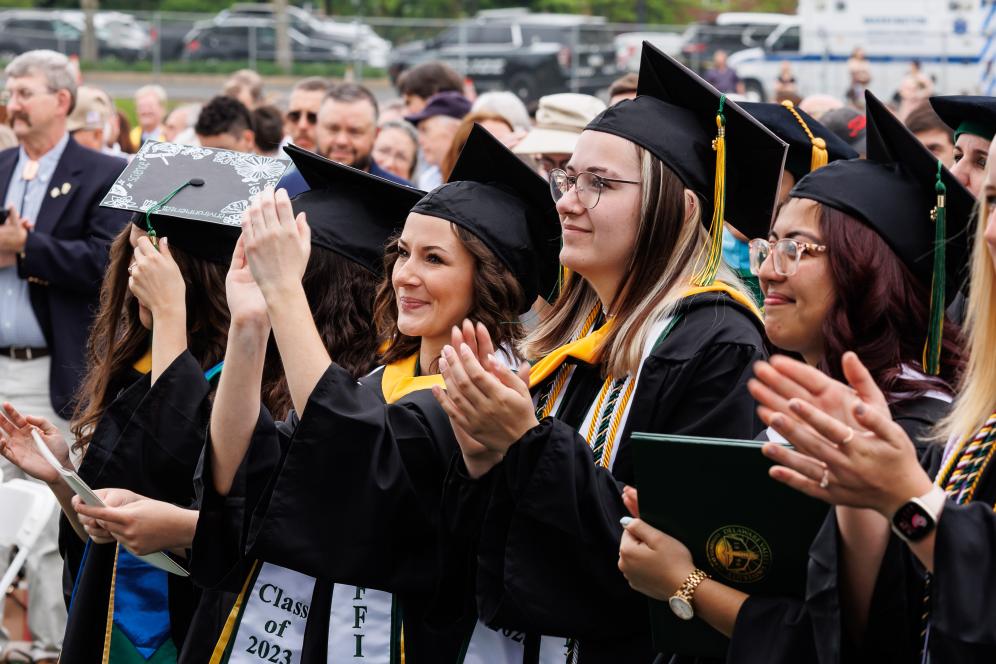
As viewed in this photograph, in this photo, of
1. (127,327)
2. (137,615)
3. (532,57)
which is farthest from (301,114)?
(532,57)

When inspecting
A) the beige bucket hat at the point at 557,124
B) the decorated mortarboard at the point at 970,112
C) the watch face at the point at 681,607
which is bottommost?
the beige bucket hat at the point at 557,124

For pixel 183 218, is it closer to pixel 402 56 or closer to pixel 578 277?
pixel 578 277

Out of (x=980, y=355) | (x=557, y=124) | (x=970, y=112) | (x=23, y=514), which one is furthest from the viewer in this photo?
(x=557, y=124)

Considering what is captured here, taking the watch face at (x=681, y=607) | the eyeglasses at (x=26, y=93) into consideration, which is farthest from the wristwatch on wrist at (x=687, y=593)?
the eyeglasses at (x=26, y=93)

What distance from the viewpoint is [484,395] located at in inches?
115

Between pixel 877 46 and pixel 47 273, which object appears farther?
pixel 877 46

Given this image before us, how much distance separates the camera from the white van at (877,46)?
80.7ft

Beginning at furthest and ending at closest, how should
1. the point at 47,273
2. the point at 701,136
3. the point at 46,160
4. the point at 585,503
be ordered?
the point at 46,160 → the point at 47,273 → the point at 701,136 → the point at 585,503

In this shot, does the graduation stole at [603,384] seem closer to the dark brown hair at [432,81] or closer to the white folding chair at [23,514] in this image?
the white folding chair at [23,514]

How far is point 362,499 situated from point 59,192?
4478 mm

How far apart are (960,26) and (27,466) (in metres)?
24.5

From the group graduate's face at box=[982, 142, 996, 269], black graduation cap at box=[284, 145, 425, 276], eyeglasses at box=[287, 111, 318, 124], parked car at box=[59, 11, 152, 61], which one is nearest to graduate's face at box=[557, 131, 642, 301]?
black graduation cap at box=[284, 145, 425, 276]

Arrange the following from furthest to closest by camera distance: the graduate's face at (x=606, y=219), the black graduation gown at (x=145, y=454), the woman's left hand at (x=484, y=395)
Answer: the black graduation gown at (x=145, y=454) < the graduate's face at (x=606, y=219) < the woman's left hand at (x=484, y=395)

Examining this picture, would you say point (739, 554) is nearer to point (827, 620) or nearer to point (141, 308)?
point (827, 620)
